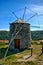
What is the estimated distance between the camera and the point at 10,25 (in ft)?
60.3

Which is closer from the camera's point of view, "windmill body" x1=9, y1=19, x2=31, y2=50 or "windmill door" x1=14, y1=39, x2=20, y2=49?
"windmill body" x1=9, y1=19, x2=31, y2=50

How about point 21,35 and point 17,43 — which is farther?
point 17,43

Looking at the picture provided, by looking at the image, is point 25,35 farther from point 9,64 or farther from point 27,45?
point 9,64

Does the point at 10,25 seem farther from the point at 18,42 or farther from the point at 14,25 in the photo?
the point at 18,42

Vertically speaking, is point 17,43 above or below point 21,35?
below

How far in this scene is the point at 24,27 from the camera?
17578mm

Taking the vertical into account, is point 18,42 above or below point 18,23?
below

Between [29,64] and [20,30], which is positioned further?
[20,30]

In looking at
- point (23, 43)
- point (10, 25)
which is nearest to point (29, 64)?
point (23, 43)

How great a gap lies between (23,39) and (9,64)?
24.6ft

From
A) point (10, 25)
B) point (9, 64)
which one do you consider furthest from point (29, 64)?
point (10, 25)

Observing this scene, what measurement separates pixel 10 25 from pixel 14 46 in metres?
2.66

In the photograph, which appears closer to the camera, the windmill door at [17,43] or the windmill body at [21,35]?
the windmill body at [21,35]

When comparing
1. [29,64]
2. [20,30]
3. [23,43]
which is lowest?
[29,64]
